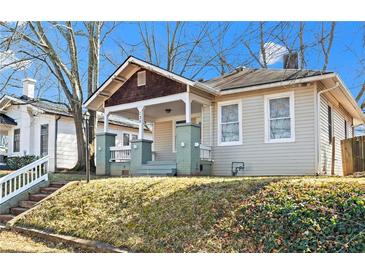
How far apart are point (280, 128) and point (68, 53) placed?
11.2m

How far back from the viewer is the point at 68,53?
16.8 meters

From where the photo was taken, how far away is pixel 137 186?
306 inches

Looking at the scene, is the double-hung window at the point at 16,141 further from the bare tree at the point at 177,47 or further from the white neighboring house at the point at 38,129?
the bare tree at the point at 177,47

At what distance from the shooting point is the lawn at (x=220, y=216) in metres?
4.68

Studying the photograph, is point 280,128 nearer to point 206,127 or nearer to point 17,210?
point 206,127

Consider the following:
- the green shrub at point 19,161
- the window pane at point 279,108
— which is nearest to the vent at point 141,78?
the window pane at point 279,108

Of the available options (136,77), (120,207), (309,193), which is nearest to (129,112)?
(136,77)

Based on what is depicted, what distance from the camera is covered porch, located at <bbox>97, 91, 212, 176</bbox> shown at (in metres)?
10.8

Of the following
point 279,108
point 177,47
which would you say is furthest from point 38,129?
point 279,108

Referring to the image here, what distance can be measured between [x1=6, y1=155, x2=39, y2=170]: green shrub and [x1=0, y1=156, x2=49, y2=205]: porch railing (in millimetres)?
7790

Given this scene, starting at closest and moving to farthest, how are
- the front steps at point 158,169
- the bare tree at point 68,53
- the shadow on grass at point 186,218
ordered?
the shadow on grass at point 186,218 → the front steps at point 158,169 → the bare tree at point 68,53

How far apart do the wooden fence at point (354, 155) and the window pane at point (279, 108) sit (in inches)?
77.1

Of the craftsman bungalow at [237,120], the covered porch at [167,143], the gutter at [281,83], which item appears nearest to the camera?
the gutter at [281,83]
